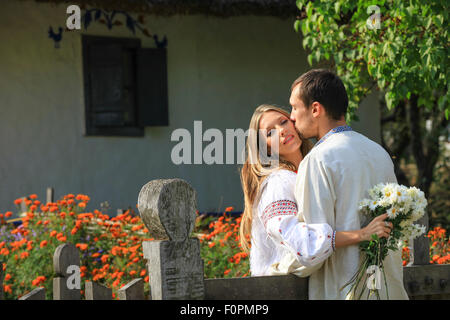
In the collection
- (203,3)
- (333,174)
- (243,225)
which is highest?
(203,3)

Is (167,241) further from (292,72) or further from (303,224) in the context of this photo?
(292,72)

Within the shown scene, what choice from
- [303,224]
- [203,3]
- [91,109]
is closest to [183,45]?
[203,3]

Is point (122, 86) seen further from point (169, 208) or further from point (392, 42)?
point (169, 208)

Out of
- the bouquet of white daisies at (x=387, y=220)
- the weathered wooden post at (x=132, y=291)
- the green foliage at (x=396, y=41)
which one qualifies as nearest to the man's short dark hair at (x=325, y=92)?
the bouquet of white daisies at (x=387, y=220)

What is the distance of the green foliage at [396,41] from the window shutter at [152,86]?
2.72m

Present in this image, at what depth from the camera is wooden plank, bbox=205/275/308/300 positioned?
2332mm

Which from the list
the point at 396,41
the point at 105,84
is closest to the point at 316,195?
the point at 396,41

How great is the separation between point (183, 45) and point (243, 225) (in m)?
5.83

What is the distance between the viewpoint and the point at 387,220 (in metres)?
2.37

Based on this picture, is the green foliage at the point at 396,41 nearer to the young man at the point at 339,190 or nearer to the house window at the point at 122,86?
the young man at the point at 339,190

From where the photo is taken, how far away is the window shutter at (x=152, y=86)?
26.6 ft

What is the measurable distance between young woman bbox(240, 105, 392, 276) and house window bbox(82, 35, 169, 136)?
17.0 feet

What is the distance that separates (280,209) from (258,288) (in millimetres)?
283
